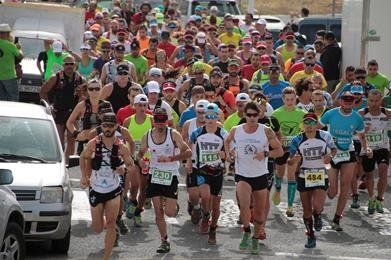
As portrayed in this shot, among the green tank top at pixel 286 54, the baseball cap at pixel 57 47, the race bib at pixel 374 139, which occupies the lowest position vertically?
the race bib at pixel 374 139

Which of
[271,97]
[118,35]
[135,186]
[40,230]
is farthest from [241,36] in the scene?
[40,230]

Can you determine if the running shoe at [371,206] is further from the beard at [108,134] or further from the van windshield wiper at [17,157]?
the van windshield wiper at [17,157]

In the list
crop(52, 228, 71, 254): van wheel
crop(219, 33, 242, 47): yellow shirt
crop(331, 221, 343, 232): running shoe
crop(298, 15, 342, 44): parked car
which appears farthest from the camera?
crop(298, 15, 342, 44): parked car

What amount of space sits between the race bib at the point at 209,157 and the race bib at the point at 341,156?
2147 mm

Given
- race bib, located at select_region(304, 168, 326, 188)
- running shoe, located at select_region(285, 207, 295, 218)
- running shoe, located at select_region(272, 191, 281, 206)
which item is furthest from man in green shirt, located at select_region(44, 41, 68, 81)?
race bib, located at select_region(304, 168, 326, 188)

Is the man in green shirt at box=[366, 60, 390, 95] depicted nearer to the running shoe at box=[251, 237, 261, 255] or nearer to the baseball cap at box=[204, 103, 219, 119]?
the baseball cap at box=[204, 103, 219, 119]

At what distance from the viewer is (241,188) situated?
1606cm

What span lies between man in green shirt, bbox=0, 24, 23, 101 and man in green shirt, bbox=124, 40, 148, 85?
7.05 feet

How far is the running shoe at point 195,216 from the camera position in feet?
58.3

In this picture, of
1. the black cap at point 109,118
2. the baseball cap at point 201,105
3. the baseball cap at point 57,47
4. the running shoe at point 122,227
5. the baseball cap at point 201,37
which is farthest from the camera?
the baseball cap at point 201,37

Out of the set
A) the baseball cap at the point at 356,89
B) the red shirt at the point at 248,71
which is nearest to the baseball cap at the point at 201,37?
the red shirt at the point at 248,71

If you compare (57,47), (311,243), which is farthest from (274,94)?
(311,243)

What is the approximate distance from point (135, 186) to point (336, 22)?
1774 cm

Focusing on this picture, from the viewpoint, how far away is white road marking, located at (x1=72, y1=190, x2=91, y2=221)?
1778 cm
